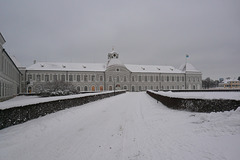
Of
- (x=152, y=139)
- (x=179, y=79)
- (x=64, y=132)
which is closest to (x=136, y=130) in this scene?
(x=152, y=139)

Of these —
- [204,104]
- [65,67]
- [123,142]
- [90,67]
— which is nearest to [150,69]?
[90,67]

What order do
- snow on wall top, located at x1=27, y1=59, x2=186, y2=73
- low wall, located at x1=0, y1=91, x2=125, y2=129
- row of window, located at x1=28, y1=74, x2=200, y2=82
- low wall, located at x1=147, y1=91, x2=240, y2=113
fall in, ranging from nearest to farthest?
low wall, located at x1=0, y1=91, x2=125, y2=129 → low wall, located at x1=147, y1=91, x2=240, y2=113 → row of window, located at x1=28, y1=74, x2=200, y2=82 → snow on wall top, located at x1=27, y1=59, x2=186, y2=73

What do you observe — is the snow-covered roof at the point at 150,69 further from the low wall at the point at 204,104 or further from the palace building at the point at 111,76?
the low wall at the point at 204,104

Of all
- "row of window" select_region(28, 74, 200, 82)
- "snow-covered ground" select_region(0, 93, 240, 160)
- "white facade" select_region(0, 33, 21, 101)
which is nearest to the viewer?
"snow-covered ground" select_region(0, 93, 240, 160)

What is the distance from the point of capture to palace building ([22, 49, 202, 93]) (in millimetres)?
53125

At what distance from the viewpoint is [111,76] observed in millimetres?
58812

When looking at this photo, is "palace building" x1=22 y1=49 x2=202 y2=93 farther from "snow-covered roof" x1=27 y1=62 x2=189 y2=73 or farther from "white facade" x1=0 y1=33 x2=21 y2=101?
"white facade" x1=0 y1=33 x2=21 y2=101

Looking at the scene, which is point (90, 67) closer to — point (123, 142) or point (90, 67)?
point (90, 67)

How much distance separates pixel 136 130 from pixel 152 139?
1312 millimetres

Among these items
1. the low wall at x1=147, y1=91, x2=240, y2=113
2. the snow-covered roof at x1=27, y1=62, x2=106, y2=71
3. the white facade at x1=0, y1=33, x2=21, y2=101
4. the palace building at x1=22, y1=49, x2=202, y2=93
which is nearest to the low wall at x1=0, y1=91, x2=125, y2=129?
the low wall at x1=147, y1=91, x2=240, y2=113

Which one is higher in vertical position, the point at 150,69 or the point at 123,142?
the point at 150,69

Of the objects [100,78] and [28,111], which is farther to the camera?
[100,78]

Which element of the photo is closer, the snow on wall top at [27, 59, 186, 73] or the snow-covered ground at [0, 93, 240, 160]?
the snow-covered ground at [0, 93, 240, 160]

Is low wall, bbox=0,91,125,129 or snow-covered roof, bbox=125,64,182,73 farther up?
snow-covered roof, bbox=125,64,182,73
